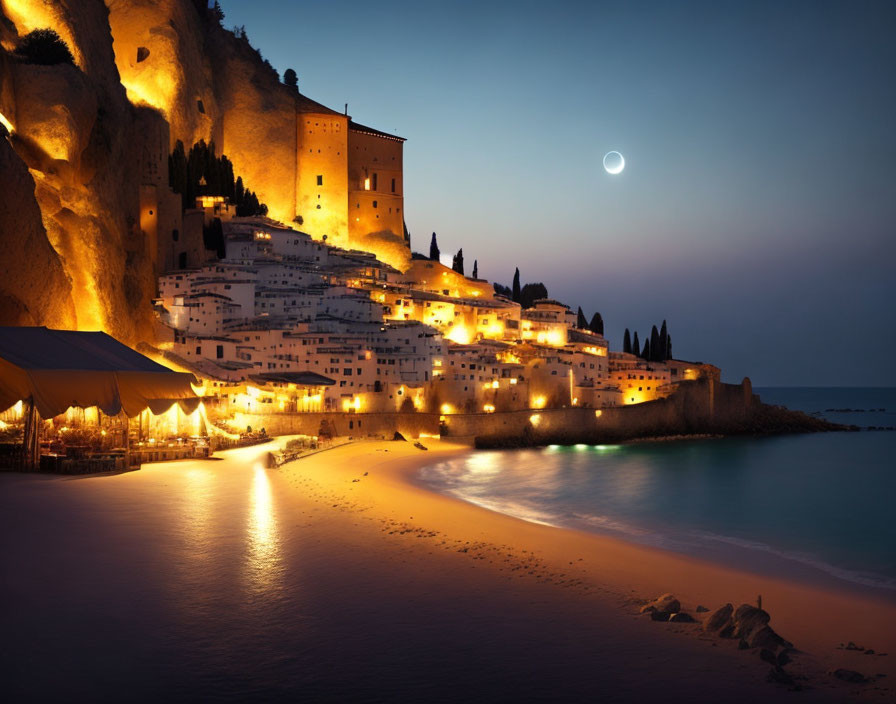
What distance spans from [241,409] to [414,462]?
8222 mm

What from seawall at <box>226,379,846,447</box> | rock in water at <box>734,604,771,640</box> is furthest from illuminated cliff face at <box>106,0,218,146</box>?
rock in water at <box>734,604,771,640</box>

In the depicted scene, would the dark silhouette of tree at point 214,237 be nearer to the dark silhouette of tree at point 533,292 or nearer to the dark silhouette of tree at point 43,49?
the dark silhouette of tree at point 43,49

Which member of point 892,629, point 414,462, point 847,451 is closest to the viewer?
point 892,629

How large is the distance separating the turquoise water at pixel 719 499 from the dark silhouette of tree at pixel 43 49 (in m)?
21.6

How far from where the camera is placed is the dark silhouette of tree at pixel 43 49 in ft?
96.9

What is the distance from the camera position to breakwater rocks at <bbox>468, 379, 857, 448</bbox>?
3775 centimetres

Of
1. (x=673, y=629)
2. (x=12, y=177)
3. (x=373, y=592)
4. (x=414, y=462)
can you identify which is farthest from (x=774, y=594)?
(x=12, y=177)

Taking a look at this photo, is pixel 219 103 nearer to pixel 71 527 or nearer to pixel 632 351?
pixel 632 351

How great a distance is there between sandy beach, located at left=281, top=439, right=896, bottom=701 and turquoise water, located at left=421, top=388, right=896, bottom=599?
91.7 inches

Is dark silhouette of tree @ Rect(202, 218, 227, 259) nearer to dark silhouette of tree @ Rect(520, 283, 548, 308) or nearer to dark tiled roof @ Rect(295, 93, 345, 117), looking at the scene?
dark tiled roof @ Rect(295, 93, 345, 117)

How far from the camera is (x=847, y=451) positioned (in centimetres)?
4481

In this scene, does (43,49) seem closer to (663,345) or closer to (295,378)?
(295,378)

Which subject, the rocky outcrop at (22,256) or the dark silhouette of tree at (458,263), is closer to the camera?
the rocky outcrop at (22,256)

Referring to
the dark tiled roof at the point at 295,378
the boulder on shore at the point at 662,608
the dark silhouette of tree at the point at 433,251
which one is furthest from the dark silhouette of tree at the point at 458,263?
the boulder on shore at the point at 662,608
